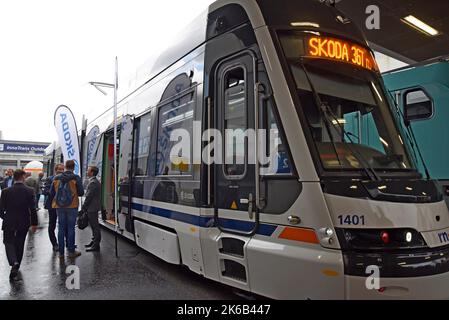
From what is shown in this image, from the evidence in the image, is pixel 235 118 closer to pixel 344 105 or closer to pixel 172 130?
pixel 344 105

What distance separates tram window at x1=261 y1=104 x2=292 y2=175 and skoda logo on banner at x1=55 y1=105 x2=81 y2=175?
725cm

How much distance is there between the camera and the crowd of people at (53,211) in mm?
5785

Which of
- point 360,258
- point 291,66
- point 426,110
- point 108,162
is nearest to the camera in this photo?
point 360,258

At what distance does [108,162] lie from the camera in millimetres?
9188

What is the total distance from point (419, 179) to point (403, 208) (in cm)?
57

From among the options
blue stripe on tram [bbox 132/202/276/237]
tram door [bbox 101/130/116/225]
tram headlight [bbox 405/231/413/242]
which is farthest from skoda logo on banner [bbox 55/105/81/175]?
tram headlight [bbox 405/231/413/242]

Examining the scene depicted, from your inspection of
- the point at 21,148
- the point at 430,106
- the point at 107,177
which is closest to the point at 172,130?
the point at 107,177

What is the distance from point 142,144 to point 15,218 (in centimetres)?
216

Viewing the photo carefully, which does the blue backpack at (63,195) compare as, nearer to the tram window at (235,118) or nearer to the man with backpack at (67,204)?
the man with backpack at (67,204)

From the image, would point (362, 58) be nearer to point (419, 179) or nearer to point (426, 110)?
point (419, 179)

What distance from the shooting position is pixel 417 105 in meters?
7.07

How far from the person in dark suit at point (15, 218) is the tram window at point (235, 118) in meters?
3.38

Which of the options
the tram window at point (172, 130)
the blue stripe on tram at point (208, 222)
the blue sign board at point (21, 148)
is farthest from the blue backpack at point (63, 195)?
the blue sign board at point (21, 148)
